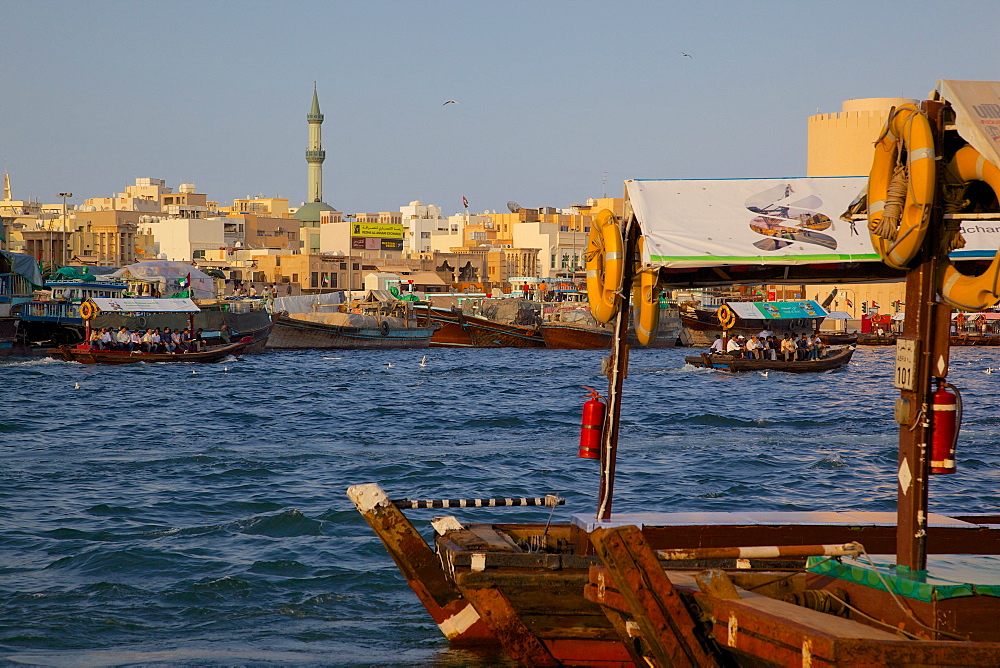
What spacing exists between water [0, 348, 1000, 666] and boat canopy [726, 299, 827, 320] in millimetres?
16291

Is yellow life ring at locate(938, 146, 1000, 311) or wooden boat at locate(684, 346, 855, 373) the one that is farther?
wooden boat at locate(684, 346, 855, 373)

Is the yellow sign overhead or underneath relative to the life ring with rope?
overhead

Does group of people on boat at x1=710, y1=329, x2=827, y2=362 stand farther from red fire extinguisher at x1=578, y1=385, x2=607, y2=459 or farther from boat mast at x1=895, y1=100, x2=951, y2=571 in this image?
boat mast at x1=895, y1=100, x2=951, y2=571

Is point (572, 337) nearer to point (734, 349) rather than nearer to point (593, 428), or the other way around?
point (734, 349)

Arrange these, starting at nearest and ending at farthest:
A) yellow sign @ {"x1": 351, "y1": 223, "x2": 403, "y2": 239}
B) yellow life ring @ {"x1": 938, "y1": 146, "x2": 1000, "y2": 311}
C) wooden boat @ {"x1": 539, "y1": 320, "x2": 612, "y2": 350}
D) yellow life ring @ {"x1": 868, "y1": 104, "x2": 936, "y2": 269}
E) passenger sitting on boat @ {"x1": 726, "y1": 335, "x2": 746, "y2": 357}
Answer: yellow life ring @ {"x1": 938, "y1": 146, "x2": 1000, "y2": 311} < yellow life ring @ {"x1": 868, "y1": 104, "x2": 936, "y2": 269} < passenger sitting on boat @ {"x1": 726, "y1": 335, "x2": 746, "y2": 357} < wooden boat @ {"x1": 539, "y1": 320, "x2": 612, "y2": 350} < yellow sign @ {"x1": 351, "y1": 223, "x2": 403, "y2": 239}

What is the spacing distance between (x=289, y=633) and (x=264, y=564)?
222 centimetres

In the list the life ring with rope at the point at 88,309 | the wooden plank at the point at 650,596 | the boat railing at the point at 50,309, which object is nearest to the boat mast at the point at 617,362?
the wooden plank at the point at 650,596

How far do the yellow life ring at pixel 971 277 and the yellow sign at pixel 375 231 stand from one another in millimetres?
120128

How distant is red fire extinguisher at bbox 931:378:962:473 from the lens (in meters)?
6.52

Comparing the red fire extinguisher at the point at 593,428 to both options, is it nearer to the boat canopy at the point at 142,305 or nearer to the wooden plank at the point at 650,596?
the wooden plank at the point at 650,596

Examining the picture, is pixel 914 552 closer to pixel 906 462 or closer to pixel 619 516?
pixel 906 462

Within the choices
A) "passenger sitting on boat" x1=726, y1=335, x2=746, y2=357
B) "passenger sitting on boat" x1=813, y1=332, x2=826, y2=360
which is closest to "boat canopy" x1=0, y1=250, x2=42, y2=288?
"passenger sitting on boat" x1=726, y1=335, x2=746, y2=357

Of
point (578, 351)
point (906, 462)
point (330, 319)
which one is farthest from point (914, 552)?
point (330, 319)

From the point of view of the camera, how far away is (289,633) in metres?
9.05
